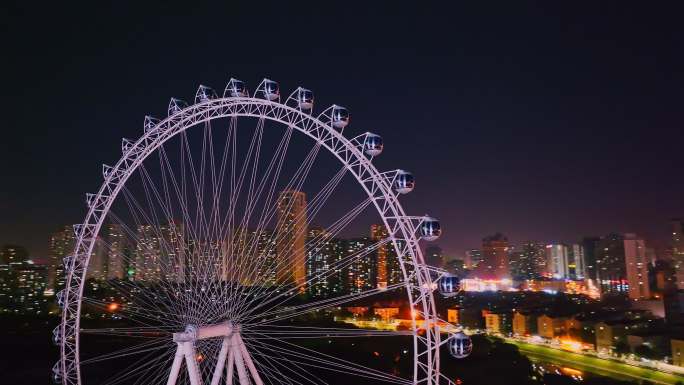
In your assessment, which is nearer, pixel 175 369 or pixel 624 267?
pixel 175 369

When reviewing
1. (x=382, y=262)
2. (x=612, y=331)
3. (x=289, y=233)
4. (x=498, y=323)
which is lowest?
(x=498, y=323)

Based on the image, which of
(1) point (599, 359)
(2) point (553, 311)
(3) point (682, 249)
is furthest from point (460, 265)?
(1) point (599, 359)

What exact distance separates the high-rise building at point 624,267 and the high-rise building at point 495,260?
3811 cm

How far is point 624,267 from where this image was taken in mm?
102188

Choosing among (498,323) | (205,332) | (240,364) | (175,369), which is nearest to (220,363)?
(240,364)

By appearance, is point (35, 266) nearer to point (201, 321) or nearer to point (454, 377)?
point (454, 377)

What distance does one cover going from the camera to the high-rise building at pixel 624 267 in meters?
97.2

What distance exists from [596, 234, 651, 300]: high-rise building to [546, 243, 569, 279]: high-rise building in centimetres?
4364

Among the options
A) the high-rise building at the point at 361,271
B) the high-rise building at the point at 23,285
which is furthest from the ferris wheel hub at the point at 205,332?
the high-rise building at the point at 361,271

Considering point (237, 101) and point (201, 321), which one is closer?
point (201, 321)

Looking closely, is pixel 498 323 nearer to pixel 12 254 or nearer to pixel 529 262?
pixel 12 254

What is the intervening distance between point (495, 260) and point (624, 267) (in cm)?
4897

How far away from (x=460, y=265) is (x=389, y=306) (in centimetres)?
9125

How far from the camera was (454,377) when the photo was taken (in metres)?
31.6
